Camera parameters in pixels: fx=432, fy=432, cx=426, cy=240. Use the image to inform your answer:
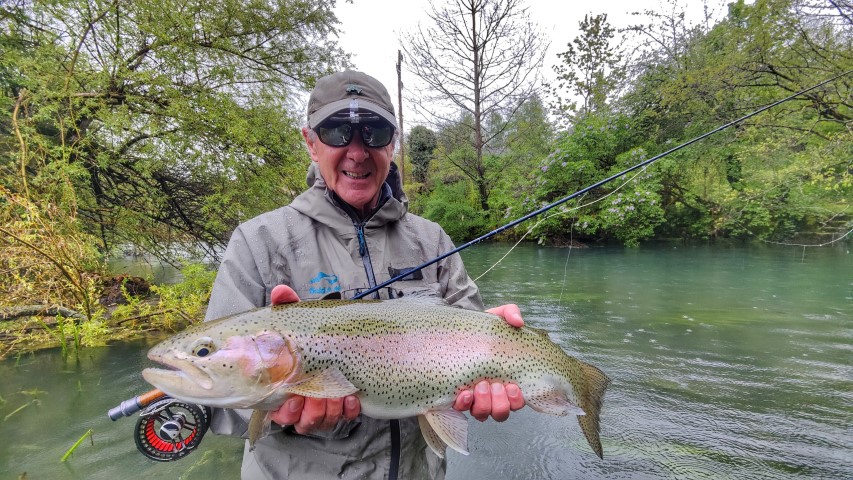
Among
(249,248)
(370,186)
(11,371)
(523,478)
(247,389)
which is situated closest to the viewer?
(247,389)

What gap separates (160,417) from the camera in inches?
101

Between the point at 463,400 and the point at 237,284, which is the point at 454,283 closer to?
the point at 463,400

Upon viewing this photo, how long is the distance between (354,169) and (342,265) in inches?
18.6

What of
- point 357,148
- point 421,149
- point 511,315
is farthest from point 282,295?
point 421,149

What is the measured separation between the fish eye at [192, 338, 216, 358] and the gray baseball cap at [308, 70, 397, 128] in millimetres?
1090

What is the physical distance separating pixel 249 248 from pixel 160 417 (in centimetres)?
147

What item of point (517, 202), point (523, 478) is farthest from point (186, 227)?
point (517, 202)

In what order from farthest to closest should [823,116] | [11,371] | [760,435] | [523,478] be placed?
[823,116]
[11,371]
[760,435]
[523,478]

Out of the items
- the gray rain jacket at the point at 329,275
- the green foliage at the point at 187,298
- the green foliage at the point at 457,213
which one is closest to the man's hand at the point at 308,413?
the gray rain jacket at the point at 329,275

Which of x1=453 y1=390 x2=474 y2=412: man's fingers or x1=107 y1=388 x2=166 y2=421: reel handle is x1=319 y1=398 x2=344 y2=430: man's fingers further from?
x1=107 y1=388 x2=166 y2=421: reel handle

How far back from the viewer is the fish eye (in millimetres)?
1646

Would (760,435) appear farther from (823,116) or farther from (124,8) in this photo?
(823,116)

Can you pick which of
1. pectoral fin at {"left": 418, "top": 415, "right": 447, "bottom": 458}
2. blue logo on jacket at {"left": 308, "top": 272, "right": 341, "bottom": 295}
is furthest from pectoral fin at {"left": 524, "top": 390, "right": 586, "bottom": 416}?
blue logo on jacket at {"left": 308, "top": 272, "right": 341, "bottom": 295}

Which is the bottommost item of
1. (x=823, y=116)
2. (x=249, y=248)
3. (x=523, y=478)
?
(x=523, y=478)
